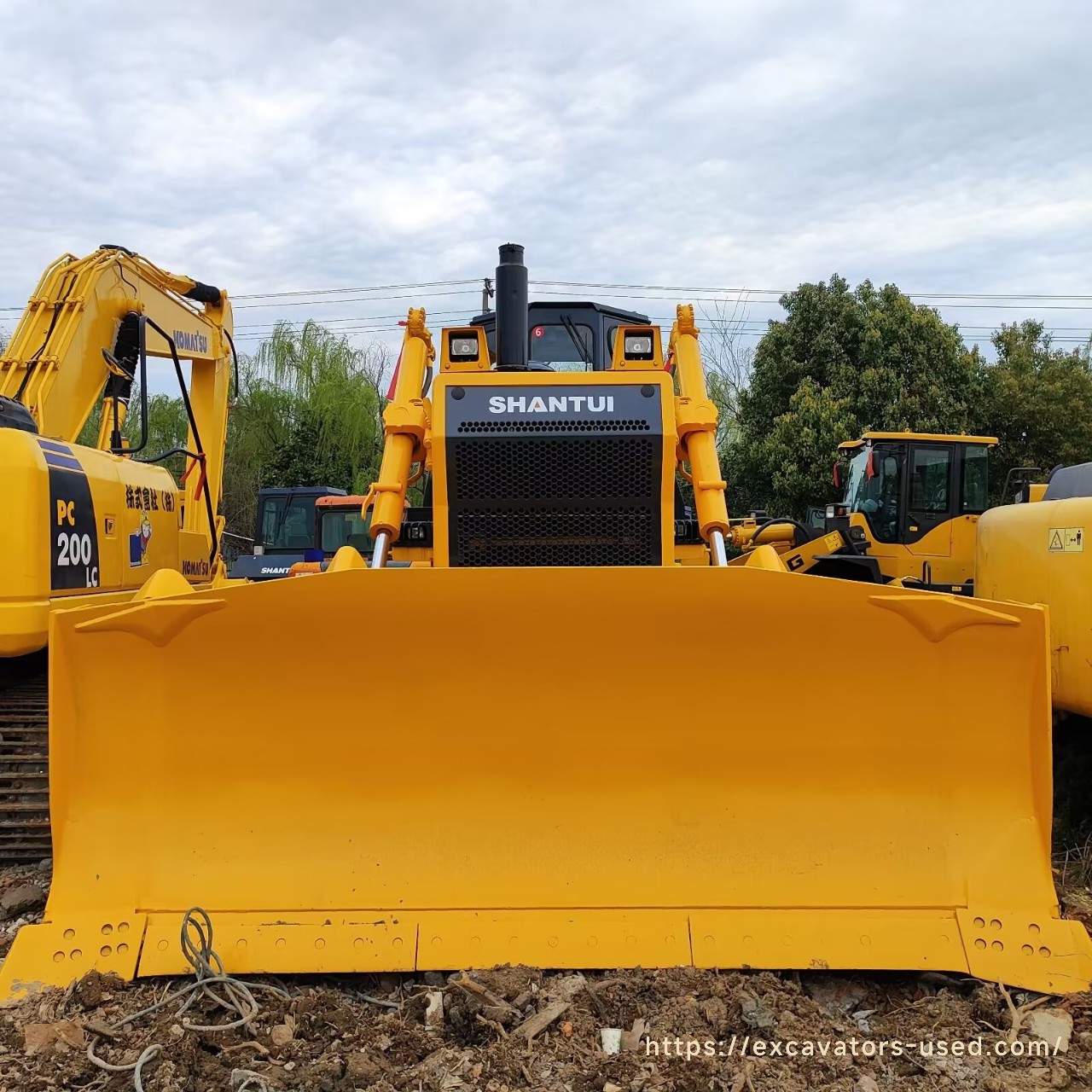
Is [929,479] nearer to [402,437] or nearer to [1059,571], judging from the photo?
[1059,571]

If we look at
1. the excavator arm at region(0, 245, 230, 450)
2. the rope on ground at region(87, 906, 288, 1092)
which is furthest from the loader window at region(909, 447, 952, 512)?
the rope on ground at region(87, 906, 288, 1092)

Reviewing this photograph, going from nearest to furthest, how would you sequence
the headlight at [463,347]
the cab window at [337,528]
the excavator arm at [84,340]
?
the headlight at [463,347] → the excavator arm at [84,340] → the cab window at [337,528]

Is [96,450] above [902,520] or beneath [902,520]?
above

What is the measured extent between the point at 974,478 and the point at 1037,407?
8434mm

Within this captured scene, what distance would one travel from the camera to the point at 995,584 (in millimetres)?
4578

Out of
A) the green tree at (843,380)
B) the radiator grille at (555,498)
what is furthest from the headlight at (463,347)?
the green tree at (843,380)

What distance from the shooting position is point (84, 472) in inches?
159

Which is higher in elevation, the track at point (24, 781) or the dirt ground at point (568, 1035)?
the track at point (24, 781)

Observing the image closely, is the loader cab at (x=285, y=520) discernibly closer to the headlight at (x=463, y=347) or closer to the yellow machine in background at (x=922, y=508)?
the yellow machine in background at (x=922, y=508)

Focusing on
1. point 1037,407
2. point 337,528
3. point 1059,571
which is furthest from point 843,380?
point 1059,571

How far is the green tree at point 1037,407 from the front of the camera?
18.4 metres

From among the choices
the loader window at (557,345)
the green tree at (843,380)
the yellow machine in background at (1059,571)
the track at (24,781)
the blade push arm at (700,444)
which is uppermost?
the green tree at (843,380)

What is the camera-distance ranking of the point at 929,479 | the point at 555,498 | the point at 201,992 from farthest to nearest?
the point at 929,479 < the point at 555,498 < the point at 201,992

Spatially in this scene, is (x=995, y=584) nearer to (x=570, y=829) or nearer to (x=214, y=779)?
(x=570, y=829)
